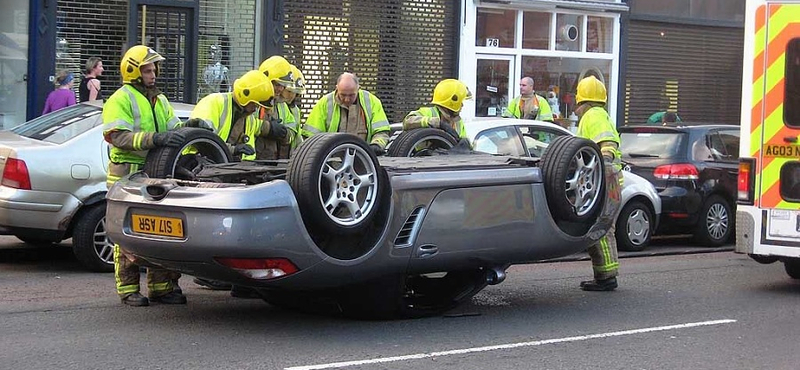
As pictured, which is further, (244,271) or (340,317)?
(340,317)

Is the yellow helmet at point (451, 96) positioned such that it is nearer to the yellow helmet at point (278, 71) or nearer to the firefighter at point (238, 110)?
the yellow helmet at point (278, 71)

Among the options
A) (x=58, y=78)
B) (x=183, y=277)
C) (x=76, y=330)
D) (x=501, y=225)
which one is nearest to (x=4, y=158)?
(x=183, y=277)

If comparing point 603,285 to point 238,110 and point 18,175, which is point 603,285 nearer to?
point 238,110

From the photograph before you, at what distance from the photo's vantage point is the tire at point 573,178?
8109 millimetres

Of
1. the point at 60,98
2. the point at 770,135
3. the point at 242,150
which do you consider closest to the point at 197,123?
the point at 242,150

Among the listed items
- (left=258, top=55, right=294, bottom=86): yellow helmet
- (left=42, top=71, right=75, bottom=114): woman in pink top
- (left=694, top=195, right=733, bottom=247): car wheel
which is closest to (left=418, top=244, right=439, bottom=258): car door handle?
(left=258, top=55, right=294, bottom=86): yellow helmet

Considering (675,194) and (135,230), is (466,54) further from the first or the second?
(135,230)

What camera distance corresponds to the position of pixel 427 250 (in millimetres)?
7566

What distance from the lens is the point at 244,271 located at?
23.0 ft

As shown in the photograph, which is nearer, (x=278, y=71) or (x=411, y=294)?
(x=411, y=294)

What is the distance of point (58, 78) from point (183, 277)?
6.40m

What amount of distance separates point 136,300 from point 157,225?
134cm

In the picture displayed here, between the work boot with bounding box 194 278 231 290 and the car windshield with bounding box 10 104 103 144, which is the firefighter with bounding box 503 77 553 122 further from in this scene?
the work boot with bounding box 194 278 231 290

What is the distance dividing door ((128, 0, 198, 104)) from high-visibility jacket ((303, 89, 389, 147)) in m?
7.59
